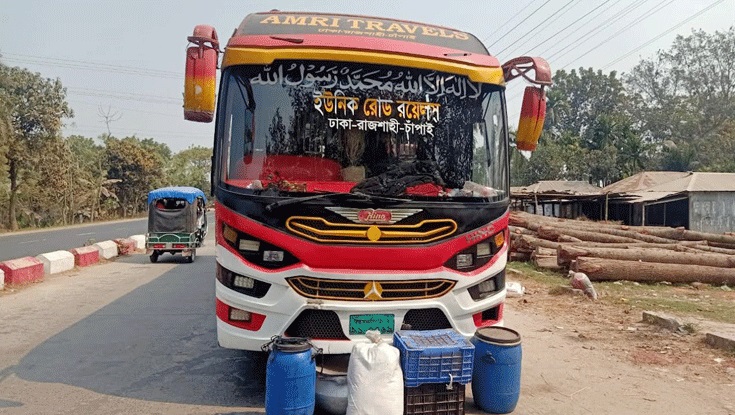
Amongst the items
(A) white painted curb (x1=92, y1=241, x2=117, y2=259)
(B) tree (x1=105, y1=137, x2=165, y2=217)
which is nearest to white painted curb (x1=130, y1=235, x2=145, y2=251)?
(A) white painted curb (x1=92, y1=241, x2=117, y2=259)

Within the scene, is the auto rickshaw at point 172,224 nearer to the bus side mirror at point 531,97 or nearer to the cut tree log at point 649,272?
the cut tree log at point 649,272

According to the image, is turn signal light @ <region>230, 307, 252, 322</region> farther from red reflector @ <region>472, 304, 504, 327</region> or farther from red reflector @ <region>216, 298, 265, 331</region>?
red reflector @ <region>472, 304, 504, 327</region>

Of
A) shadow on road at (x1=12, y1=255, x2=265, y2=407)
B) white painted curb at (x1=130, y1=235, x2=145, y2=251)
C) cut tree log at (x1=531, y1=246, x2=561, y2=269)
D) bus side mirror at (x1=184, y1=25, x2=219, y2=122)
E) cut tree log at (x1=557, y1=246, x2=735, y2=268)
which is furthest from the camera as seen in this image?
white painted curb at (x1=130, y1=235, x2=145, y2=251)

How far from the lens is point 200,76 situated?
4.52m

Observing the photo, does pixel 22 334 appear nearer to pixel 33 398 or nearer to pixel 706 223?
pixel 33 398

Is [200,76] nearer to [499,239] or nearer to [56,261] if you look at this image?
[499,239]

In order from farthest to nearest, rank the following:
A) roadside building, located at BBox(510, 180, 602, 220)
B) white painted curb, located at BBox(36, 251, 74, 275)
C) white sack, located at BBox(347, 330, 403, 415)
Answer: roadside building, located at BBox(510, 180, 602, 220), white painted curb, located at BBox(36, 251, 74, 275), white sack, located at BBox(347, 330, 403, 415)

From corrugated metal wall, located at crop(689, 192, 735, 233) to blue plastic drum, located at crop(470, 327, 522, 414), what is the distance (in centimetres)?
2753

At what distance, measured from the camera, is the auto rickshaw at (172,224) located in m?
15.5

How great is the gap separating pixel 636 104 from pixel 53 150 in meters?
57.6

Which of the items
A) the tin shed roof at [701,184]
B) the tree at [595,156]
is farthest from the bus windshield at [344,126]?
the tree at [595,156]

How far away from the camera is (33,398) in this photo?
4707mm

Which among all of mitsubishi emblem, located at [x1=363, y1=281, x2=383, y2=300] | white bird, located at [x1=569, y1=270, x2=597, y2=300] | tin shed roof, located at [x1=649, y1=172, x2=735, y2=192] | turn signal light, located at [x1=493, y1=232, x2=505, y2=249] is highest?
tin shed roof, located at [x1=649, y1=172, x2=735, y2=192]

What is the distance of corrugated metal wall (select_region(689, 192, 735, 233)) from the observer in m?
27.6
